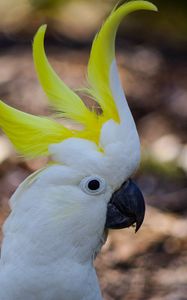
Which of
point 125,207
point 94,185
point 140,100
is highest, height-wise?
point 94,185

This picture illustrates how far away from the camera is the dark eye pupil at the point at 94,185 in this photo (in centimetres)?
285

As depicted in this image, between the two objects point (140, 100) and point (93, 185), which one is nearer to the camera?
point (93, 185)

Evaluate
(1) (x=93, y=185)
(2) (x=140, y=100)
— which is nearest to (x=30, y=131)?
(1) (x=93, y=185)

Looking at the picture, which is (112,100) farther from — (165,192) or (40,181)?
(165,192)

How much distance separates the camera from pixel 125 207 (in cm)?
293

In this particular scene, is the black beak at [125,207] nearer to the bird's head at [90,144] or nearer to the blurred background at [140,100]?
the bird's head at [90,144]

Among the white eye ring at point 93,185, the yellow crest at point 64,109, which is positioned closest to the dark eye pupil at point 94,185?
the white eye ring at point 93,185

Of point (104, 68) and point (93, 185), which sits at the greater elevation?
point (104, 68)

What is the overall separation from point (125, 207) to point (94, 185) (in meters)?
0.14

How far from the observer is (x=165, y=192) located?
4.90 metres

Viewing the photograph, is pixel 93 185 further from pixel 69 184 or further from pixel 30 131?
pixel 30 131

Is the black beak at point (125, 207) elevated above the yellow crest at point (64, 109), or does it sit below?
below

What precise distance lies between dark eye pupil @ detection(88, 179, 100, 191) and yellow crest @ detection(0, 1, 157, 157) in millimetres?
128

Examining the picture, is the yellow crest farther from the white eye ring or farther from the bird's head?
the white eye ring
